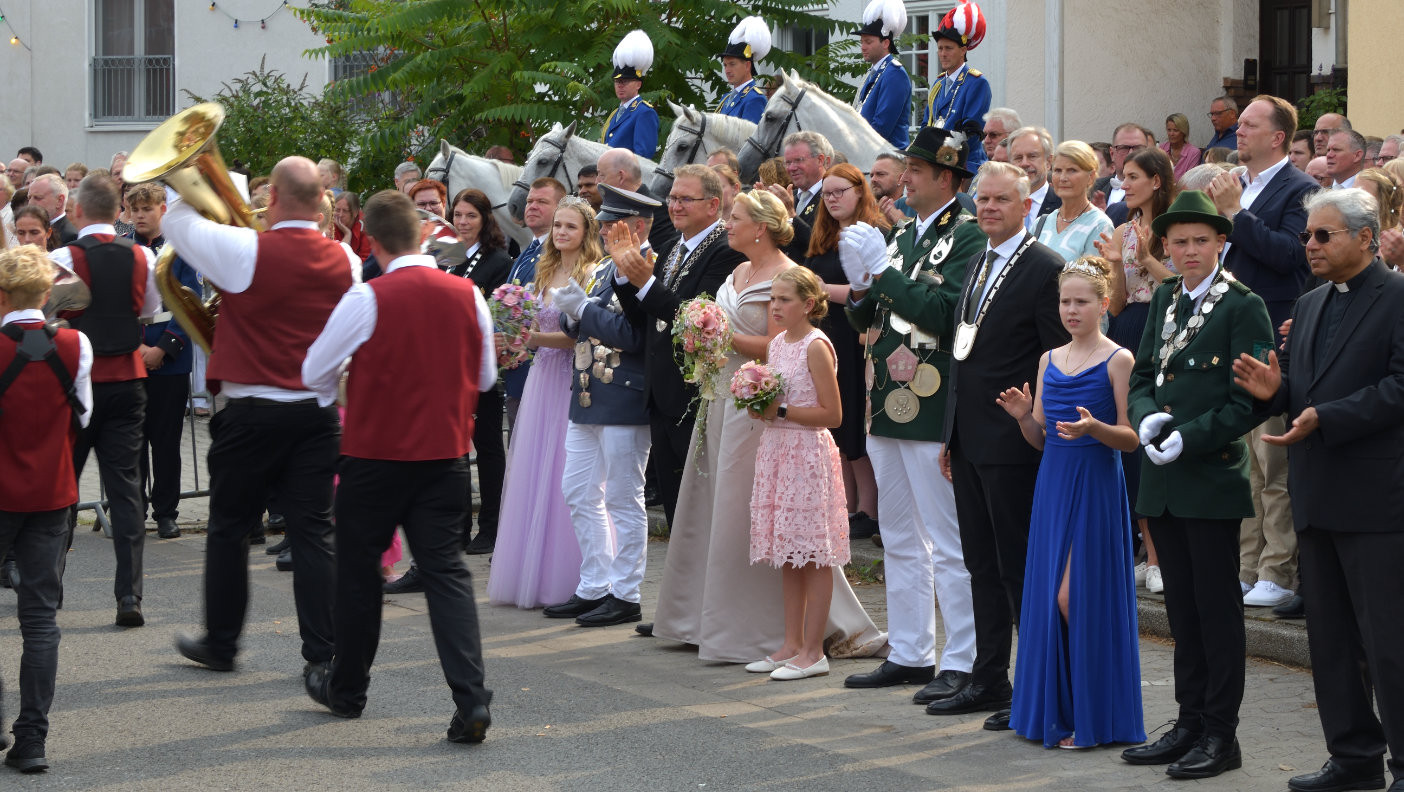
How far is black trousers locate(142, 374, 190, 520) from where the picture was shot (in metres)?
11.7

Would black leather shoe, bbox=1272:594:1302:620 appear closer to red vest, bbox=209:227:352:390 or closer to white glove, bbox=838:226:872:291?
white glove, bbox=838:226:872:291

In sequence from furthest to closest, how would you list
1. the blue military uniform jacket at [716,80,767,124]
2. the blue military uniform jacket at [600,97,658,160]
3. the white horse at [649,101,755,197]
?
the blue military uniform jacket at [600,97,658,160] < the blue military uniform jacket at [716,80,767,124] < the white horse at [649,101,755,197]

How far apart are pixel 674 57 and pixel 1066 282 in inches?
406

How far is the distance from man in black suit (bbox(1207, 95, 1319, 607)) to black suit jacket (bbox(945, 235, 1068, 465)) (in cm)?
182

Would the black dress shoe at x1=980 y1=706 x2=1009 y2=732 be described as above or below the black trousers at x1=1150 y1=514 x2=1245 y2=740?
below

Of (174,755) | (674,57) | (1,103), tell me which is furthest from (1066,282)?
Result: (1,103)

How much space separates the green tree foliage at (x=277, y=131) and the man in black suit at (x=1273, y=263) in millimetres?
14273

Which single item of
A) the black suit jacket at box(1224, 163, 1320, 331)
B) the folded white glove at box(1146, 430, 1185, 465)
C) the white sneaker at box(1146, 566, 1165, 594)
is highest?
the black suit jacket at box(1224, 163, 1320, 331)

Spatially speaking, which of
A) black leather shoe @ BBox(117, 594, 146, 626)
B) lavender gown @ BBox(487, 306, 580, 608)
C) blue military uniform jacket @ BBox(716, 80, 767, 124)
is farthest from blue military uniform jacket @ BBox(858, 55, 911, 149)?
black leather shoe @ BBox(117, 594, 146, 626)

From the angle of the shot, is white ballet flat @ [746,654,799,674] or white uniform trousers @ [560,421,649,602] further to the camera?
white uniform trousers @ [560,421,649,602]

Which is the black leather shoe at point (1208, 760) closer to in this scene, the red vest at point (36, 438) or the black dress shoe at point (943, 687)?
the black dress shoe at point (943, 687)

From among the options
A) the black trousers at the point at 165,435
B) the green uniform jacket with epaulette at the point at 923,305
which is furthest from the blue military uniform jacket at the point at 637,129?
the green uniform jacket with epaulette at the point at 923,305

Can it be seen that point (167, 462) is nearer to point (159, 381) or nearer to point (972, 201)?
point (159, 381)

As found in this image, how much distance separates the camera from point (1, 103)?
28453 mm
